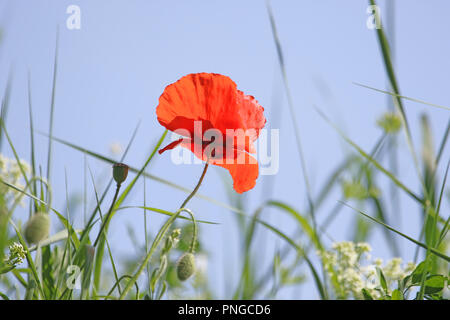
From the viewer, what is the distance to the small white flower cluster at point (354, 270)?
672 millimetres

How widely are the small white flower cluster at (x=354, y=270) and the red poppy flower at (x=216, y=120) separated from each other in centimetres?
23

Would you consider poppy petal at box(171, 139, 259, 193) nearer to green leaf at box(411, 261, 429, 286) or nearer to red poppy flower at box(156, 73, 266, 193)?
red poppy flower at box(156, 73, 266, 193)

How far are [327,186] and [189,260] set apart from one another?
0.49 m

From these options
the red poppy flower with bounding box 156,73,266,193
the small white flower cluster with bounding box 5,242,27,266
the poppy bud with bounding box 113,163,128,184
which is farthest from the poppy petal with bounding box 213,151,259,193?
the small white flower cluster with bounding box 5,242,27,266

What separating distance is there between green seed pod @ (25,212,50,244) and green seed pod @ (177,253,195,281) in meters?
0.15

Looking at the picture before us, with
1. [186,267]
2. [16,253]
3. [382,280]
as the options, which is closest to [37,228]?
[16,253]

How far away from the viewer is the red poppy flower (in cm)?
52

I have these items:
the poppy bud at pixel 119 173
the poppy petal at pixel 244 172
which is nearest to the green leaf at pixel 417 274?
the poppy petal at pixel 244 172

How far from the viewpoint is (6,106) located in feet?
2.13

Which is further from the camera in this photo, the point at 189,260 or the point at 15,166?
the point at 15,166
